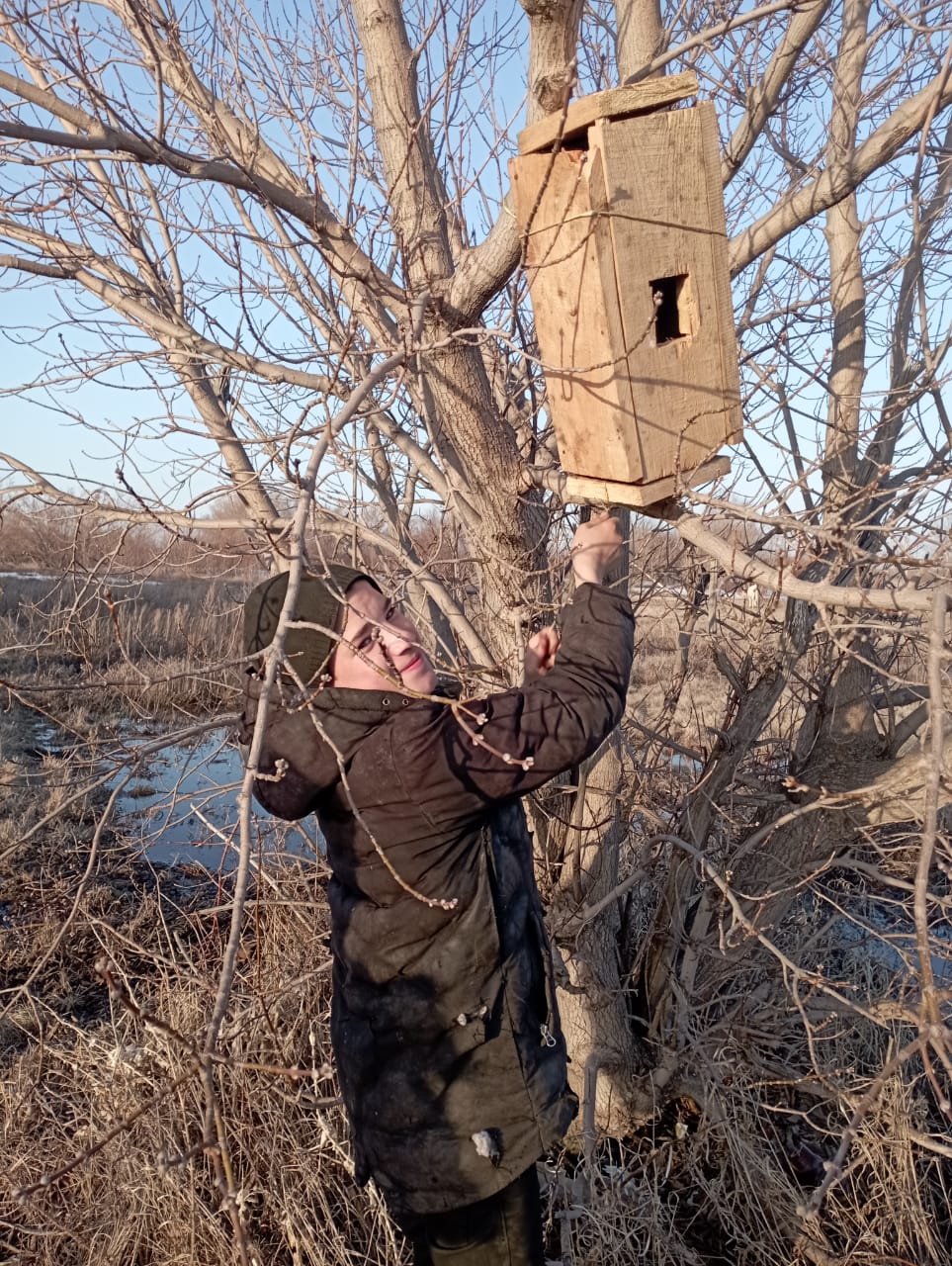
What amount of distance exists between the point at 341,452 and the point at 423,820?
1229mm

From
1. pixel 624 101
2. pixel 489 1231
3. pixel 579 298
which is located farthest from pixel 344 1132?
pixel 624 101

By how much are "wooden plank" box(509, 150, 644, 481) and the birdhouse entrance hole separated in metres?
0.14

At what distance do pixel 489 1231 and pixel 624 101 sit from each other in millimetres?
2242

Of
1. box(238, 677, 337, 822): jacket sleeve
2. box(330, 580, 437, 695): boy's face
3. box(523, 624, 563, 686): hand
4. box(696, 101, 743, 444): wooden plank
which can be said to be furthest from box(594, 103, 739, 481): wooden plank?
box(238, 677, 337, 822): jacket sleeve

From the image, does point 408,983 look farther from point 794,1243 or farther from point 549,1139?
point 794,1243

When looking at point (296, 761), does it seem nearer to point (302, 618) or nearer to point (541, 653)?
point (302, 618)

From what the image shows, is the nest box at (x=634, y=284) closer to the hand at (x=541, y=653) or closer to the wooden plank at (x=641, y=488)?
the wooden plank at (x=641, y=488)

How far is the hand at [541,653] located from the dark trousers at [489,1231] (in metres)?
1.06

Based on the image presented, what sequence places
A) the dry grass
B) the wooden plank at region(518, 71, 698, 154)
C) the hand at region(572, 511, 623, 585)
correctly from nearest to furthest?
1. the wooden plank at region(518, 71, 698, 154)
2. the hand at region(572, 511, 623, 585)
3. the dry grass

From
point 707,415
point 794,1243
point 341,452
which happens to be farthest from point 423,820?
point 794,1243

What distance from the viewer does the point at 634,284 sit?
65.8 inches

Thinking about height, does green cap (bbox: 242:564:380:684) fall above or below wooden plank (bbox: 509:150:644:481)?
below

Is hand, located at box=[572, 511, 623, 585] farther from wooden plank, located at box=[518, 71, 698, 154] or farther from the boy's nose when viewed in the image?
wooden plank, located at box=[518, 71, 698, 154]

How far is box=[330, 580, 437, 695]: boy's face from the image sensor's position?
5.49 ft
